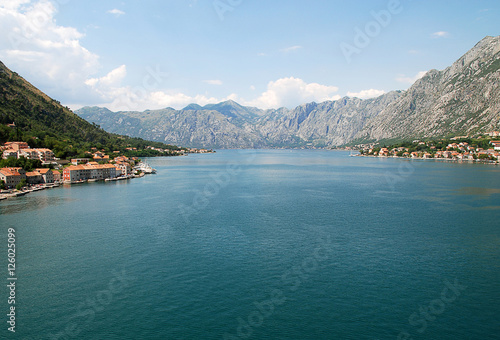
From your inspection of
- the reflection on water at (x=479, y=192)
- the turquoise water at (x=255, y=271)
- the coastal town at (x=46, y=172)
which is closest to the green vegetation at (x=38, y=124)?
the coastal town at (x=46, y=172)

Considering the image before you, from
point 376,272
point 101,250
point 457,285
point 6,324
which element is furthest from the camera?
point 101,250

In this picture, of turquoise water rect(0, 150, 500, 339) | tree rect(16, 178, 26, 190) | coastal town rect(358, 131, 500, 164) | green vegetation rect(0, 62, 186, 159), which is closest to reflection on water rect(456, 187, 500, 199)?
turquoise water rect(0, 150, 500, 339)

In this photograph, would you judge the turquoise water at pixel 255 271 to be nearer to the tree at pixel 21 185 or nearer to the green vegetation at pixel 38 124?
the tree at pixel 21 185

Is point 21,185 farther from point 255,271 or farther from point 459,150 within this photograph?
point 459,150

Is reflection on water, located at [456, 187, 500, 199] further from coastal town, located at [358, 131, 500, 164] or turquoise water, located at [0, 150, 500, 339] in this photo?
coastal town, located at [358, 131, 500, 164]

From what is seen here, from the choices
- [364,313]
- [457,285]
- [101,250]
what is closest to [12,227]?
[101,250]

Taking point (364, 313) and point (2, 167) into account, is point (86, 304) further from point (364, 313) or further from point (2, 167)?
point (2, 167)

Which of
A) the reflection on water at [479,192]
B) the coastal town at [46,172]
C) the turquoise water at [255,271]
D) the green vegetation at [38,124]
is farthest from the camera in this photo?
the green vegetation at [38,124]
